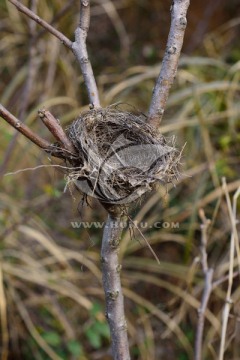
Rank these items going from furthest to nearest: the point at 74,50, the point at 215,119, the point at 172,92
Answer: the point at 172,92 < the point at 215,119 < the point at 74,50

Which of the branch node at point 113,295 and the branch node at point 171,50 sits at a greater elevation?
the branch node at point 171,50

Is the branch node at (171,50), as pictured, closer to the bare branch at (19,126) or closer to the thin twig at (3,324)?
the bare branch at (19,126)

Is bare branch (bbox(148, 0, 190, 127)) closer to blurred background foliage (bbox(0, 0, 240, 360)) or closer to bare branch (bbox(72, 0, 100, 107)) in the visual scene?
bare branch (bbox(72, 0, 100, 107))

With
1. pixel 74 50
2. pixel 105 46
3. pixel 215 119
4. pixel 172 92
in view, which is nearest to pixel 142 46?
pixel 105 46

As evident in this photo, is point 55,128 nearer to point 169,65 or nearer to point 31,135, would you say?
point 31,135

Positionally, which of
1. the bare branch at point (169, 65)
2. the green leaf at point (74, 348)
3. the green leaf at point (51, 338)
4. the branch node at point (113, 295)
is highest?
the bare branch at point (169, 65)

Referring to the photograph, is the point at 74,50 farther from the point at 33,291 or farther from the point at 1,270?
the point at 33,291

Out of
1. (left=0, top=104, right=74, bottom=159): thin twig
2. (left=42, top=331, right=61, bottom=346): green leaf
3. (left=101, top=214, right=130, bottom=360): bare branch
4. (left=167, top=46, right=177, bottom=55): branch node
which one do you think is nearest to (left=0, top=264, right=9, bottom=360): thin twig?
(left=42, top=331, right=61, bottom=346): green leaf

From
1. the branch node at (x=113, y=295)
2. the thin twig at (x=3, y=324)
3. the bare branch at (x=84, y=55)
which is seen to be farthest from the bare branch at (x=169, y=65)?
the thin twig at (x=3, y=324)
